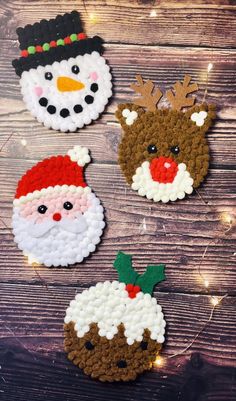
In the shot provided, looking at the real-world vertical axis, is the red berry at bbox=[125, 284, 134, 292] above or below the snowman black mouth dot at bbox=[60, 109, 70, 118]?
below

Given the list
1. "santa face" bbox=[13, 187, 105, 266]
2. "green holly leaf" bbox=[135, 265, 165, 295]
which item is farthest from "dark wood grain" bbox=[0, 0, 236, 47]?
"green holly leaf" bbox=[135, 265, 165, 295]

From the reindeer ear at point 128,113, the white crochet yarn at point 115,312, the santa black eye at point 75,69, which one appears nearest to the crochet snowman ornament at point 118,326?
the white crochet yarn at point 115,312

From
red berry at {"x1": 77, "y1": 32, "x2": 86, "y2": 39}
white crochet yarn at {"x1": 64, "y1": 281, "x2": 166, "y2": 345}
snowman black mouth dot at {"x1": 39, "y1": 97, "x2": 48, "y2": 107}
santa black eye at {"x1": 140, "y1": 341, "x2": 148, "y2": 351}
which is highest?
red berry at {"x1": 77, "y1": 32, "x2": 86, "y2": 39}

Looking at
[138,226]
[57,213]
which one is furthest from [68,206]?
[138,226]

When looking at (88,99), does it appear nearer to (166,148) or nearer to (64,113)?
(64,113)

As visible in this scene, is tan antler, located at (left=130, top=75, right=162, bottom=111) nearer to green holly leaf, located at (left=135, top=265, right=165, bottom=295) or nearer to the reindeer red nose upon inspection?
the reindeer red nose

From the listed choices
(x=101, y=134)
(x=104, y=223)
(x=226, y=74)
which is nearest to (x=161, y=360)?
(x=104, y=223)
